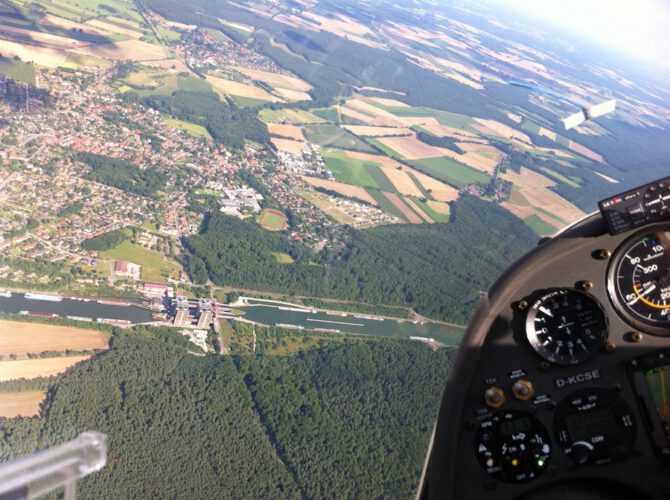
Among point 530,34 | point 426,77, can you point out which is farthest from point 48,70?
point 530,34

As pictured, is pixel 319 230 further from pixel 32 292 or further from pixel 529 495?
pixel 529 495

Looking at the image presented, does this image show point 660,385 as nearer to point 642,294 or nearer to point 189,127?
point 642,294

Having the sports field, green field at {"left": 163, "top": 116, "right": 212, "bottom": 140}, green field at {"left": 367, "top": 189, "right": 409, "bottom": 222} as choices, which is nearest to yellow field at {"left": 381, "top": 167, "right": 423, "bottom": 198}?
green field at {"left": 367, "top": 189, "right": 409, "bottom": 222}

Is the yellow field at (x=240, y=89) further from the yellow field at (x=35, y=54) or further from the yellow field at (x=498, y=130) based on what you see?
the yellow field at (x=498, y=130)

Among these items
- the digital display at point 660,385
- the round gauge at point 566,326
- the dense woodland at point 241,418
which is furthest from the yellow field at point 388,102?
the digital display at point 660,385

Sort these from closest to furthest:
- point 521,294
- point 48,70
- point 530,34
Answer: point 521,294
point 48,70
point 530,34
